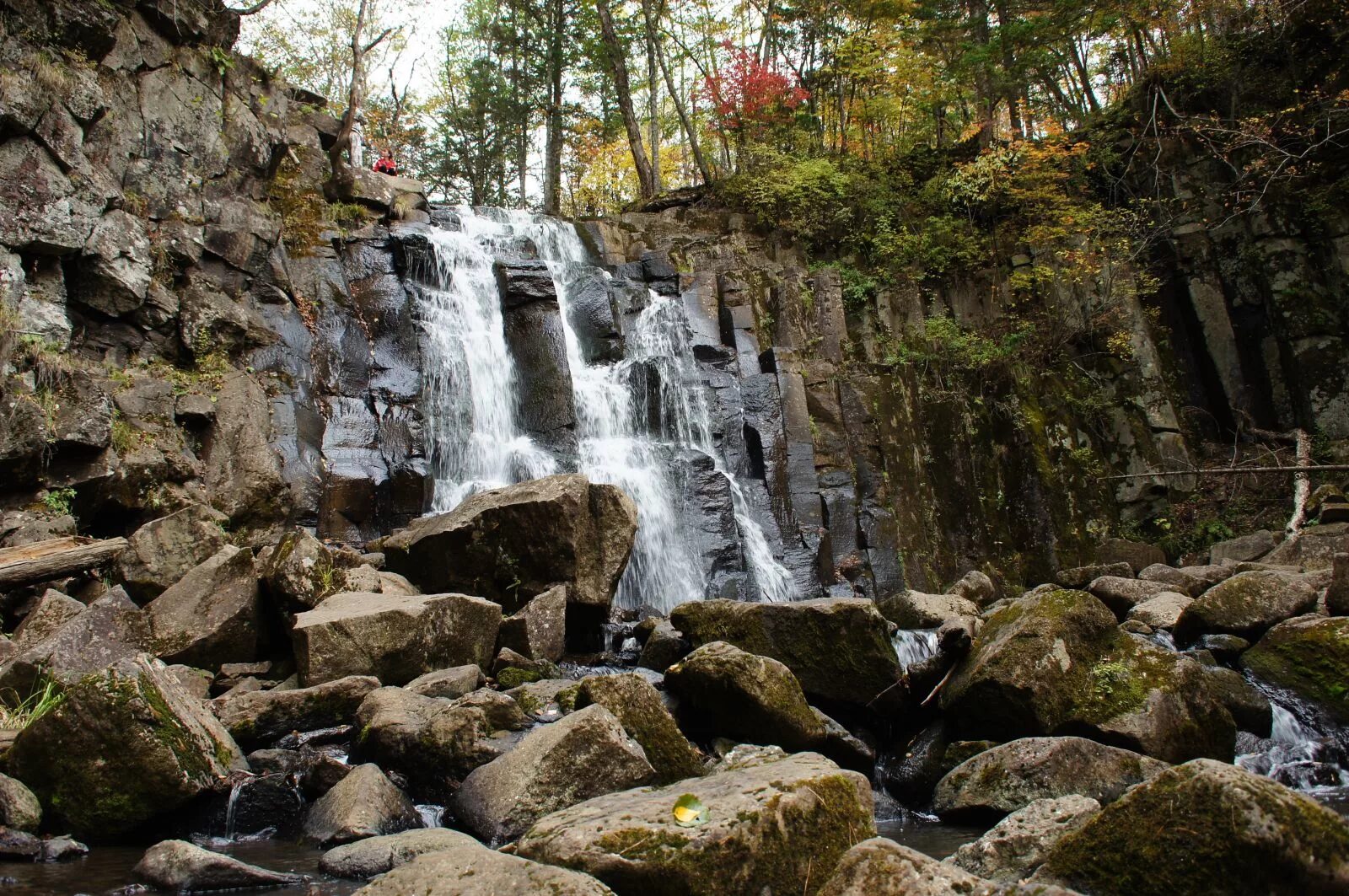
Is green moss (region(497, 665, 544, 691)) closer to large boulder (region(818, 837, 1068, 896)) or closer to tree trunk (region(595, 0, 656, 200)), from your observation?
large boulder (region(818, 837, 1068, 896))

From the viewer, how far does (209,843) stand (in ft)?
14.4

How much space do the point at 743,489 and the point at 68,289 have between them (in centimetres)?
982

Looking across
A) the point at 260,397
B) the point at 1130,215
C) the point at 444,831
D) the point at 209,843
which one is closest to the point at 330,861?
the point at 444,831

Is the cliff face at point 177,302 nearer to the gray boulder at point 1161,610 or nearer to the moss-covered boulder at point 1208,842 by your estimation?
the gray boulder at point 1161,610

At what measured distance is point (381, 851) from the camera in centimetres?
384

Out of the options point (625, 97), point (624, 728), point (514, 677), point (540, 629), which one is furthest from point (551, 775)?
point (625, 97)

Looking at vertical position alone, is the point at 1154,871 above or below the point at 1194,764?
below

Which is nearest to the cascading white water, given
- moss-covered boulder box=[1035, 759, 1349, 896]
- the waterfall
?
the waterfall

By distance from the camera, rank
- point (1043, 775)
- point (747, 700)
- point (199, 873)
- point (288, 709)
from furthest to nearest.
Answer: point (288, 709), point (747, 700), point (1043, 775), point (199, 873)

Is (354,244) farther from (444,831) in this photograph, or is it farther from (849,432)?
(444,831)

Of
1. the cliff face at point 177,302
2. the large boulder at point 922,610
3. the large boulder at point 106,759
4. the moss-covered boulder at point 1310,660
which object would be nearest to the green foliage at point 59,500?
the cliff face at point 177,302

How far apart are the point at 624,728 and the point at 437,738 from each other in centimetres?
113

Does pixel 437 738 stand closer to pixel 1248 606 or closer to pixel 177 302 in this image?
pixel 1248 606

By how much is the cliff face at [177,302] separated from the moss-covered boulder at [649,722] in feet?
21.3
